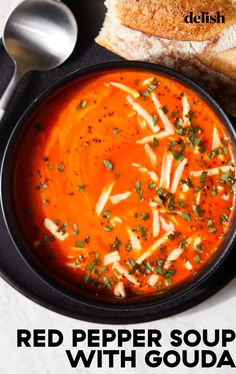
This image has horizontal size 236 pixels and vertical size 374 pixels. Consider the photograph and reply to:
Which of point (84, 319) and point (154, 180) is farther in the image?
point (84, 319)

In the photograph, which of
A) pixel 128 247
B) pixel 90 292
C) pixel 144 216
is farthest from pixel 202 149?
pixel 90 292

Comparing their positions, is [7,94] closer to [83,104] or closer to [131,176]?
[83,104]

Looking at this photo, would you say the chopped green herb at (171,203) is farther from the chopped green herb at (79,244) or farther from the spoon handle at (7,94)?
the spoon handle at (7,94)

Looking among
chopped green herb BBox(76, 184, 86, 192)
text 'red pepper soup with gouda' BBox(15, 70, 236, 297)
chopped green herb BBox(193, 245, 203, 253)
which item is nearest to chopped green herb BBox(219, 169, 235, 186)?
text 'red pepper soup with gouda' BBox(15, 70, 236, 297)

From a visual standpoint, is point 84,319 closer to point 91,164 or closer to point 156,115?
point 91,164

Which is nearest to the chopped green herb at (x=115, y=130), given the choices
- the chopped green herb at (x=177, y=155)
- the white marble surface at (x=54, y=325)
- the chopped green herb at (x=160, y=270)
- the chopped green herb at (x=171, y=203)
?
the chopped green herb at (x=177, y=155)

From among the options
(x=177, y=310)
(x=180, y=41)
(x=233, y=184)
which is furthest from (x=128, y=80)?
(x=177, y=310)
